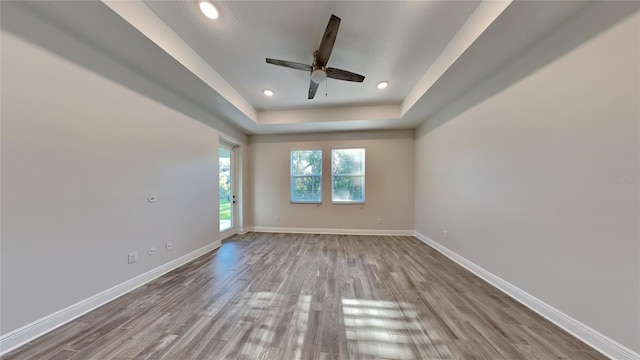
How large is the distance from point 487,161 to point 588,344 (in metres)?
1.81

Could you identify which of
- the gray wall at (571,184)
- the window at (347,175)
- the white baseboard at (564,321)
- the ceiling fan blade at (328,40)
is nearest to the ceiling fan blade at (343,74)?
the ceiling fan blade at (328,40)

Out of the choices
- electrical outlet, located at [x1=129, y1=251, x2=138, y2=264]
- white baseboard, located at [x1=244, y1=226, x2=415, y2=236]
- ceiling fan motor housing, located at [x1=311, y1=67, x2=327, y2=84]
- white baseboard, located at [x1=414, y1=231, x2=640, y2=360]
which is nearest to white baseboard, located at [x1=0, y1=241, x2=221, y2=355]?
electrical outlet, located at [x1=129, y1=251, x2=138, y2=264]

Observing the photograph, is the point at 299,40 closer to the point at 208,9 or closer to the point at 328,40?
the point at 328,40

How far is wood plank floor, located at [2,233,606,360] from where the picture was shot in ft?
4.79

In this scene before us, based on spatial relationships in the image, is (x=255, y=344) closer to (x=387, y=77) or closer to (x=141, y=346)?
(x=141, y=346)

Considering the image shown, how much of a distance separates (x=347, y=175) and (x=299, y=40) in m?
3.32

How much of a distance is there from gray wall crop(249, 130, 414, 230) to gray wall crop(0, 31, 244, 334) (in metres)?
2.53

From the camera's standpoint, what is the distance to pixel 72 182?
1823mm

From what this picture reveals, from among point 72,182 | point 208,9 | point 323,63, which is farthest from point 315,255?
point 208,9

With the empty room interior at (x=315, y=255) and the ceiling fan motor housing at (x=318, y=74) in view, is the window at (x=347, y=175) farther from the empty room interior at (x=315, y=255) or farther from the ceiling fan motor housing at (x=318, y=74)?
the ceiling fan motor housing at (x=318, y=74)

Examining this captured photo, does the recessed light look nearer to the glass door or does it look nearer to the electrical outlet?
the electrical outlet

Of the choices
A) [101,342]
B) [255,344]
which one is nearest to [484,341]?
[255,344]

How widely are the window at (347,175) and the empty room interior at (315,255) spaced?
6.22 ft

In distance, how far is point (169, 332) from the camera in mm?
1648
